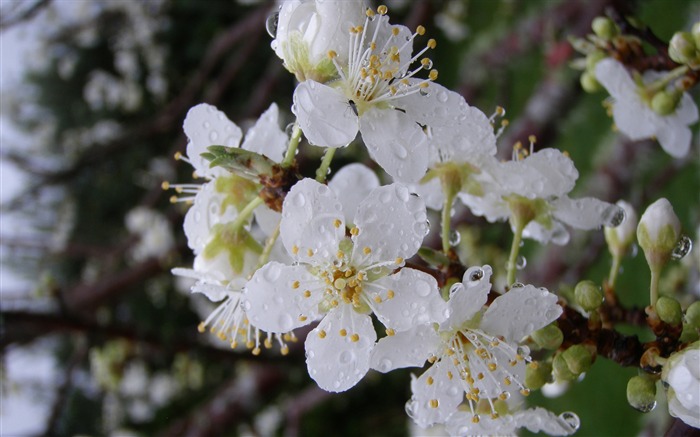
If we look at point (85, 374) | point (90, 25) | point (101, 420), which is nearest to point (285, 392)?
point (101, 420)

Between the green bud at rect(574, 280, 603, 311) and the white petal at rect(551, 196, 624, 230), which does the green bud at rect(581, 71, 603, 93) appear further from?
the green bud at rect(574, 280, 603, 311)

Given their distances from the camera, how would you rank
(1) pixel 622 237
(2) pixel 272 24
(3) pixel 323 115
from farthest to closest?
(1) pixel 622 237 → (2) pixel 272 24 → (3) pixel 323 115

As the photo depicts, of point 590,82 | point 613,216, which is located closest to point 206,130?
point 613,216

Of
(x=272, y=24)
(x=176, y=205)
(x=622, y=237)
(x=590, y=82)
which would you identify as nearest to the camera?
(x=272, y=24)

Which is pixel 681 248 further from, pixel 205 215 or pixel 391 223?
pixel 205 215

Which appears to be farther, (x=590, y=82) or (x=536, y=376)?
(x=590, y=82)

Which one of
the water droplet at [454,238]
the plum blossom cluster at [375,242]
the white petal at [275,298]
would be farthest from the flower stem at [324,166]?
the water droplet at [454,238]

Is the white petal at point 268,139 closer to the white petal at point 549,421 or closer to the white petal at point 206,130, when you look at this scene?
the white petal at point 206,130
